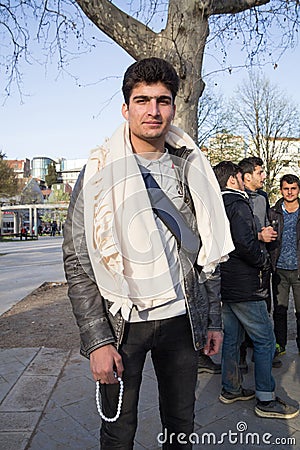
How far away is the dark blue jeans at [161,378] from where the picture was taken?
1.98 m

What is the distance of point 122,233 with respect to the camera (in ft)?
6.14

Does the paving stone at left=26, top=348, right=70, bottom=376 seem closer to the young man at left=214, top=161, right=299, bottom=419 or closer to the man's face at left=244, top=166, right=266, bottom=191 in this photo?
the young man at left=214, top=161, right=299, bottom=419

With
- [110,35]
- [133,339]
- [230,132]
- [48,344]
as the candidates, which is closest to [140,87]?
[133,339]

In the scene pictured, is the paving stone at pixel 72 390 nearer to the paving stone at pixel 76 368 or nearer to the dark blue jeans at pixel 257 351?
the paving stone at pixel 76 368

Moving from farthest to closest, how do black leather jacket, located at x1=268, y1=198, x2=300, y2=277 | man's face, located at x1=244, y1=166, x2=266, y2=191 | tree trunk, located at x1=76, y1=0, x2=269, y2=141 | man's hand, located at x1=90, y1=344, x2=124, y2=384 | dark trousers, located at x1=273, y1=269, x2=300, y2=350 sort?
tree trunk, located at x1=76, y1=0, x2=269, y2=141 → dark trousers, located at x1=273, y1=269, x2=300, y2=350 → black leather jacket, located at x1=268, y1=198, x2=300, y2=277 → man's face, located at x1=244, y1=166, x2=266, y2=191 → man's hand, located at x1=90, y1=344, x2=124, y2=384

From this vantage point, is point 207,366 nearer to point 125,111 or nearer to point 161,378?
point 161,378

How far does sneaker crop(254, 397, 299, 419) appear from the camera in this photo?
324 centimetres

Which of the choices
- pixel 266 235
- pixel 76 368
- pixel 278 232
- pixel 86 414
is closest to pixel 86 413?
pixel 86 414

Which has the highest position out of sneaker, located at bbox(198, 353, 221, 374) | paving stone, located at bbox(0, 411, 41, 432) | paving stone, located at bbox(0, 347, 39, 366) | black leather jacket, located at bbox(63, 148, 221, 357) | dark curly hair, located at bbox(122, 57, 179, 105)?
dark curly hair, located at bbox(122, 57, 179, 105)

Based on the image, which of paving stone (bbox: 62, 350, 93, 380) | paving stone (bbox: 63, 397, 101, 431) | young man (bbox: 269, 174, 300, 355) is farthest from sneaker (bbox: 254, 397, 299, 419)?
paving stone (bbox: 62, 350, 93, 380)

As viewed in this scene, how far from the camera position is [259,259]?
343 centimetres

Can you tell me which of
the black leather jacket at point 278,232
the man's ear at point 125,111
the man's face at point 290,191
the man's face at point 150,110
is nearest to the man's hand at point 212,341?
the man's face at point 150,110

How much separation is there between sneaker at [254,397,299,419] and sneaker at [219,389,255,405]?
0.67ft

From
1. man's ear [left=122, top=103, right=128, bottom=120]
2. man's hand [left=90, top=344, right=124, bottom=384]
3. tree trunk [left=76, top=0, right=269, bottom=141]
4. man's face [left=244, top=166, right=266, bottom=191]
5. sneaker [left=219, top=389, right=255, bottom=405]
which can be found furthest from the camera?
tree trunk [left=76, top=0, right=269, bottom=141]
